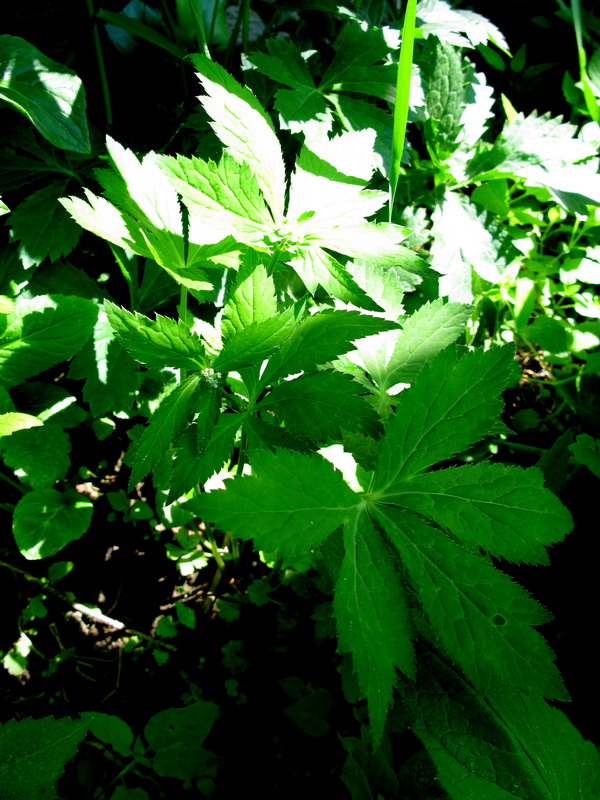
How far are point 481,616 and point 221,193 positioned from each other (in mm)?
928

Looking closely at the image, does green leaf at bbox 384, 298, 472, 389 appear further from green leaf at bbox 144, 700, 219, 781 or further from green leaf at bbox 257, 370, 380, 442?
green leaf at bbox 144, 700, 219, 781

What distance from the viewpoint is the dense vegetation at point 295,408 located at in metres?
0.94

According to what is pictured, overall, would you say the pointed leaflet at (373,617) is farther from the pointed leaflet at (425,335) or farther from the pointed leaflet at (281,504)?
the pointed leaflet at (425,335)

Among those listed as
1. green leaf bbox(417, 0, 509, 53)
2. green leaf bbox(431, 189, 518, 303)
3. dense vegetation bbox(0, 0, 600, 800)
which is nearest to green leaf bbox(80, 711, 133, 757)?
dense vegetation bbox(0, 0, 600, 800)

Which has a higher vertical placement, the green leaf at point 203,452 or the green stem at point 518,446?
the green leaf at point 203,452

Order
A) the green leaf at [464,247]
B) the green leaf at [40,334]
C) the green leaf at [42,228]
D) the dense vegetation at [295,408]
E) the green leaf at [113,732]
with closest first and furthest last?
the dense vegetation at [295,408] < the green leaf at [40,334] < the green leaf at [113,732] < the green leaf at [42,228] < the green leaf at [464,247]

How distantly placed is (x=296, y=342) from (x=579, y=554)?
45.9 inches

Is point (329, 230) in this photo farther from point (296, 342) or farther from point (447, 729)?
point (447, 729)

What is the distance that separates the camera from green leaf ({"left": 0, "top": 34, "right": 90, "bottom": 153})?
4.13 ft

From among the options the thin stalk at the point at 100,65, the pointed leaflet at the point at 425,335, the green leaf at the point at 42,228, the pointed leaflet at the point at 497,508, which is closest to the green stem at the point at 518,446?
the pointed leaflet at the point at 425,335

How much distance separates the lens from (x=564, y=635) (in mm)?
1472

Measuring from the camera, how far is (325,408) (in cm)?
101

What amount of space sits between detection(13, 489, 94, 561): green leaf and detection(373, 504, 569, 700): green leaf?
3.56ft

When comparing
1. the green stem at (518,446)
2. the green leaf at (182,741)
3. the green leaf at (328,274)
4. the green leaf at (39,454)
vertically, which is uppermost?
the green leaf at (328,274)
